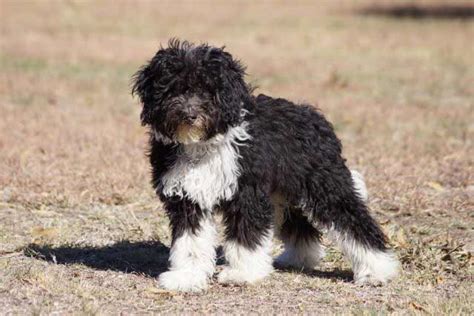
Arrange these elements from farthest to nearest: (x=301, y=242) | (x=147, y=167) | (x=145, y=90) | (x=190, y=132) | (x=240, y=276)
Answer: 1. (x=147, y=167)
2. (x=301, y=242)
3. (x=240, y=276)
4. (x=145, y=90)
5. (x=190, y=132)

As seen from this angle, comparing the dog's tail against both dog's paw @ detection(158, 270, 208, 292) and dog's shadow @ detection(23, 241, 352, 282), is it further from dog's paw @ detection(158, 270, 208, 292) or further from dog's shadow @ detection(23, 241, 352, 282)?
dog's paw @ detection(158, 270, 208, 292)

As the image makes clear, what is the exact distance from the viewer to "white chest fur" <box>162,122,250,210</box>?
22.7 ft

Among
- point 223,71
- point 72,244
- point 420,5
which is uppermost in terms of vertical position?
point 420,5

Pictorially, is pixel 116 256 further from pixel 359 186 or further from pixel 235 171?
pixel 359 186

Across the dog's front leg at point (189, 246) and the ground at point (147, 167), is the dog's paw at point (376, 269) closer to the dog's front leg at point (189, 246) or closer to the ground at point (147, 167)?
the ground at point (147, 167)

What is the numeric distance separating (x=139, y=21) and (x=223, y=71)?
70.8ft

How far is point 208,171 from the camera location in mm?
6957

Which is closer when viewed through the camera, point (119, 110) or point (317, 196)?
point (317, 196)

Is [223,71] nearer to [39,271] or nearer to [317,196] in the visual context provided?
[317,196]

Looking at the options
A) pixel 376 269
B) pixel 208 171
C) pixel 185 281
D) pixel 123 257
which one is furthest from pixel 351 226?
pixel 123 257

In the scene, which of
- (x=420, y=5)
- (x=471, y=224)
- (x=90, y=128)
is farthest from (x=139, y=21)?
(x=471, y=224)

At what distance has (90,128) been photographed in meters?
13.7

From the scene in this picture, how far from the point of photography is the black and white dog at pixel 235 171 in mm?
6773

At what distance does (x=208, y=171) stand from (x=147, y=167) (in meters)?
4.46
